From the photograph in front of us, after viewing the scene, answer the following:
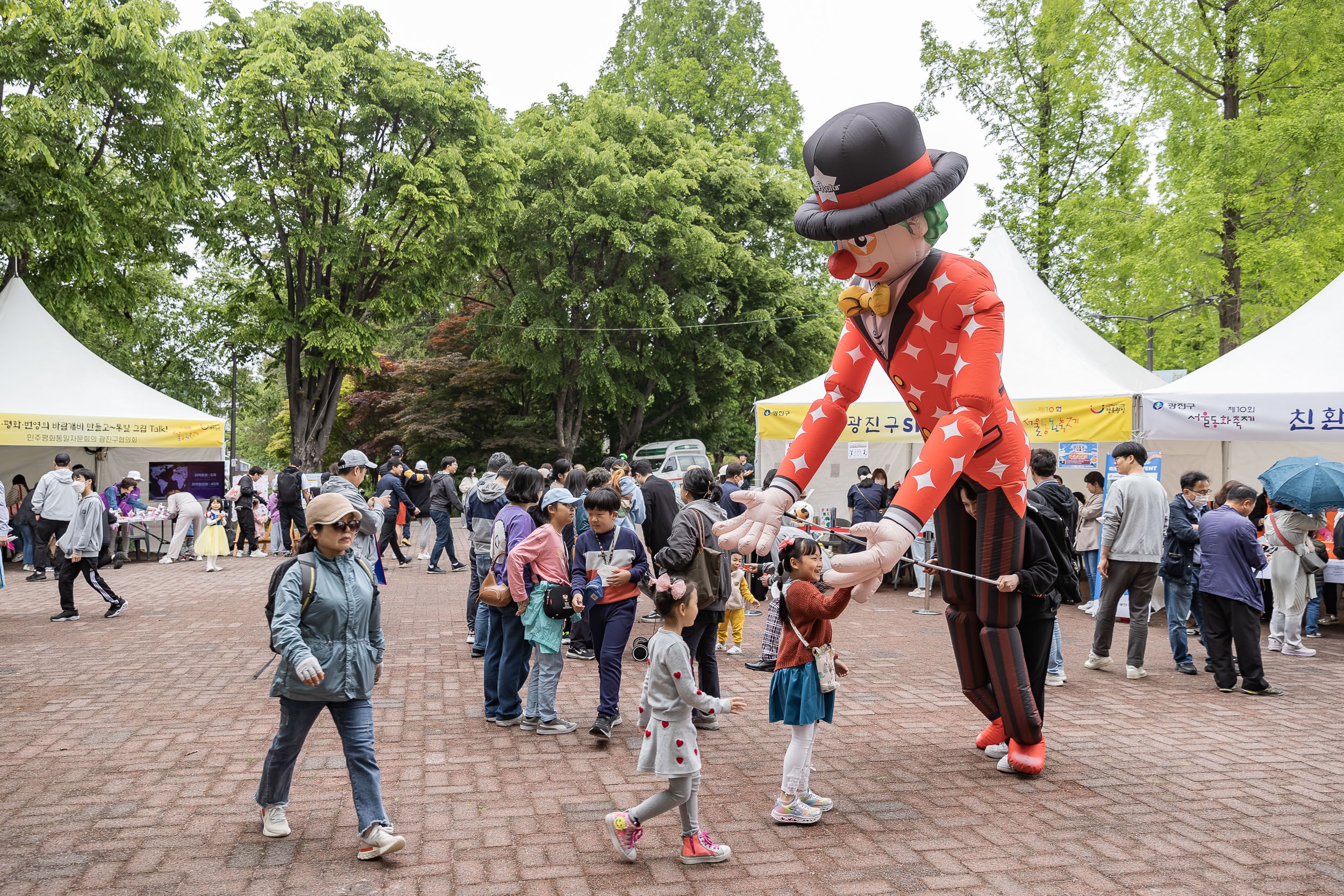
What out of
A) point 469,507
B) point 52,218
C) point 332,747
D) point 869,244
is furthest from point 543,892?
point 52,218

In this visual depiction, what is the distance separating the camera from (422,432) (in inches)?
1141

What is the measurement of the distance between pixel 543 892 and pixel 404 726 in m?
2.71

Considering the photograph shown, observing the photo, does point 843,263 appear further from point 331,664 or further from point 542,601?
point 331,664

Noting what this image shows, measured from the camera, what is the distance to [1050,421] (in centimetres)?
1154

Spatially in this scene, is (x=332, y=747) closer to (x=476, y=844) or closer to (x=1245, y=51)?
(x=476, y=844)

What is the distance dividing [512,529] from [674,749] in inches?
103

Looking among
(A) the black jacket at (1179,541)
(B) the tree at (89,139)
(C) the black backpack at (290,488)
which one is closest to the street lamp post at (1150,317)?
(A) the black jacket at (1179,541)

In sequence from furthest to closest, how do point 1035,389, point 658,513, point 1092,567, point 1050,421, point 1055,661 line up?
1. point 1035,389
2. point 1050,421
3. point 1092,567
4. point 658,513
5. point 1055,661

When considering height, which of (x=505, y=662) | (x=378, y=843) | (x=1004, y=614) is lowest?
(x=378, y=843)

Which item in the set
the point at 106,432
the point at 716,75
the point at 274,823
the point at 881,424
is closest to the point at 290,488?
the point at 106,432

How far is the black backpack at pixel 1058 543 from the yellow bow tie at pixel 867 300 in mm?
1618

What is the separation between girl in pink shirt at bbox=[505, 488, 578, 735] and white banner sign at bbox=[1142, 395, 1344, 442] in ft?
25.7

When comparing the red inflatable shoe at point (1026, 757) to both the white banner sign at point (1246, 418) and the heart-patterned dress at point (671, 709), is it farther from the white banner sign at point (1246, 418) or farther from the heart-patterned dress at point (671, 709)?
the white banner sign at point (1246, 418)

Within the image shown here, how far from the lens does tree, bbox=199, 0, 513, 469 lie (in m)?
19.4
